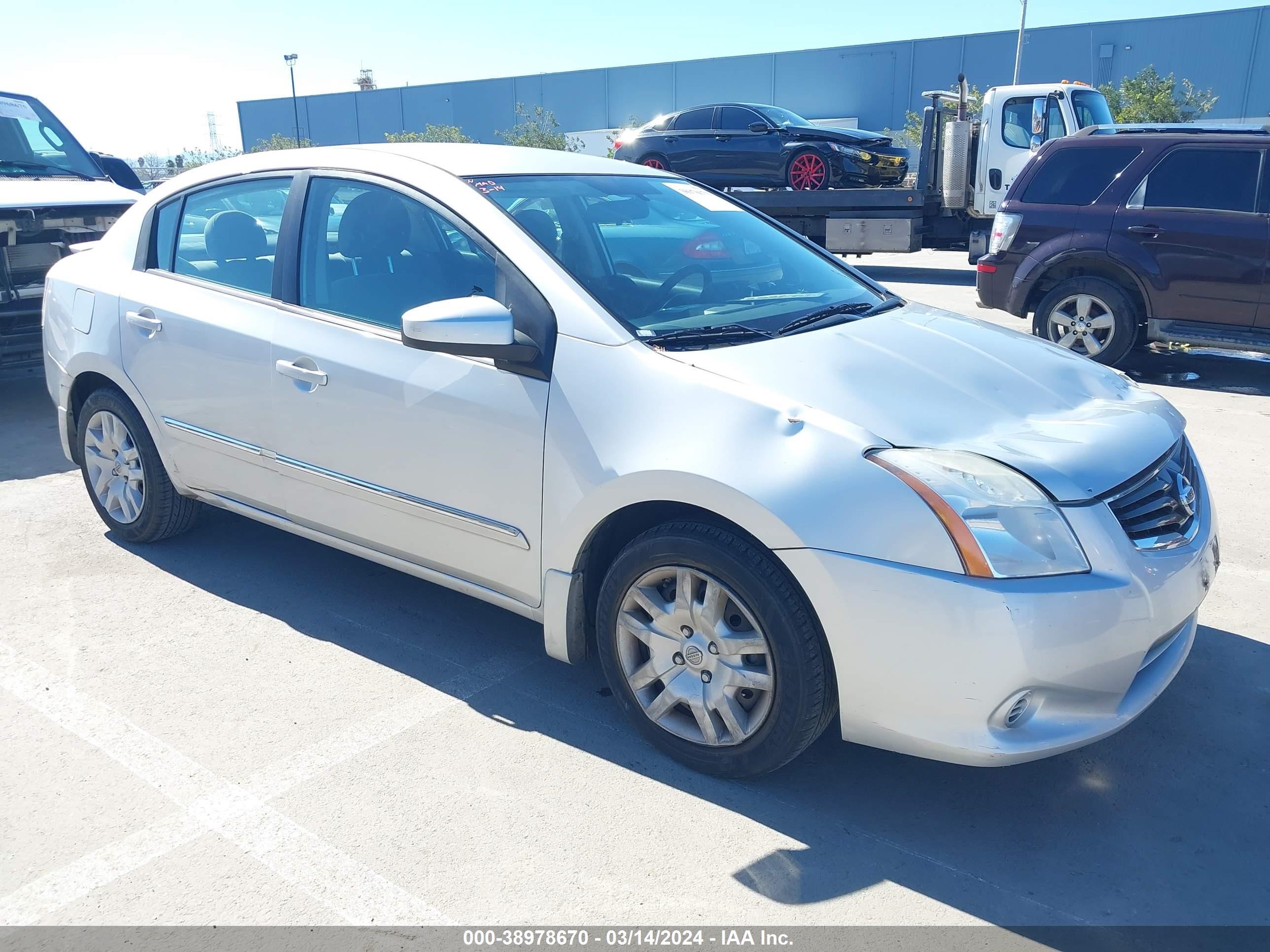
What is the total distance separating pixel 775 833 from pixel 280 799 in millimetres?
1351

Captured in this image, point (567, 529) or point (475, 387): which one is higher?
point (475, 387)

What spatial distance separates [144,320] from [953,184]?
41.8 feet

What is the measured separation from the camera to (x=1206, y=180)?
7.89 meters

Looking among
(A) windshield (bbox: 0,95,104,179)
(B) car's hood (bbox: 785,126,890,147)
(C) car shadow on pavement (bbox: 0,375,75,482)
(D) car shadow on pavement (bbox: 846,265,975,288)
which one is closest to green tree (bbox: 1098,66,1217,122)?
(D) car shadow on pavement (bbox: 846,265,975,288)

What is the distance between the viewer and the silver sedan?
251 cm

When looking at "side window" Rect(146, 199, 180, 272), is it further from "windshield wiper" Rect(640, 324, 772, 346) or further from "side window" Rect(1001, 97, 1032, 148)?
"side window" Rect(1001, 97, 1032, 148)

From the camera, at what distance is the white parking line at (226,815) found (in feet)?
8.11

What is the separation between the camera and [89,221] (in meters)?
7.61

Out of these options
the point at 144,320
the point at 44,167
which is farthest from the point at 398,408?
the point at 44,167

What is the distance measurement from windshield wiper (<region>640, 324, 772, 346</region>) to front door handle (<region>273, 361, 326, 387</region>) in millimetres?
1197

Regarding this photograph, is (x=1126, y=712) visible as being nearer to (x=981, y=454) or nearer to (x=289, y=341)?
(x=981, y=454)

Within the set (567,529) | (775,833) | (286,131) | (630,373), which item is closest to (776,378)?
(630,373)

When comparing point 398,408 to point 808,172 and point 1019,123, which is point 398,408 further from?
point 808,172

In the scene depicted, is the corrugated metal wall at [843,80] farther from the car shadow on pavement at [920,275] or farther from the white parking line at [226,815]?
the white parking line at [226,815]
